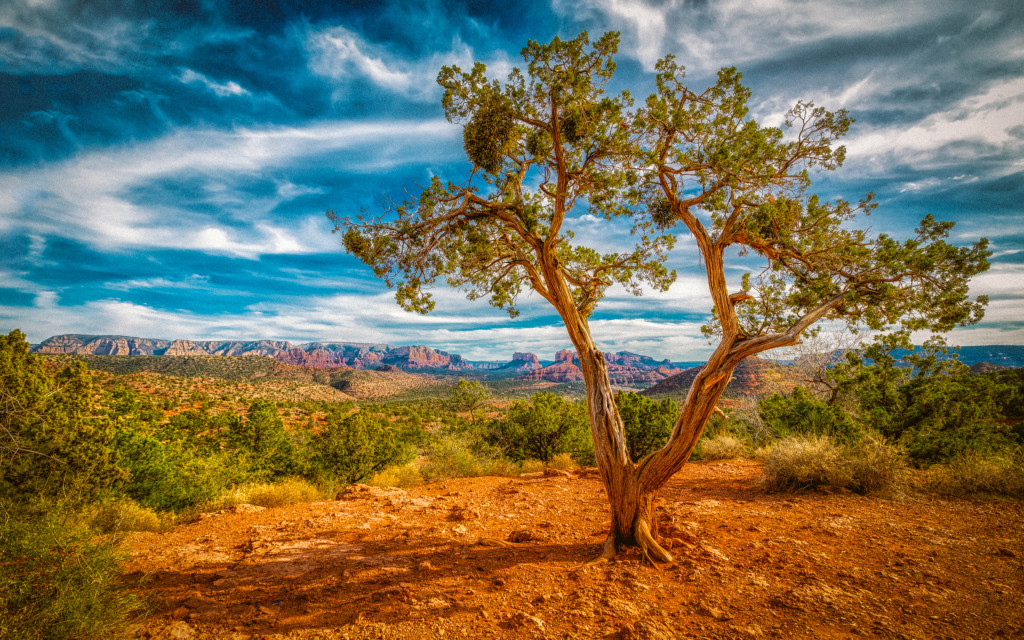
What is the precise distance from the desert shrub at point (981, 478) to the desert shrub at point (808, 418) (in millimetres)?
1580

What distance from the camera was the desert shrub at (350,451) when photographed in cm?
1183

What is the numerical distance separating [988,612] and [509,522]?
17.3ft

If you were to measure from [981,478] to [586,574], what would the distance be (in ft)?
27.5

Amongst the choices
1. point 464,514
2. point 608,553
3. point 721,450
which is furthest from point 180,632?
point 721,450

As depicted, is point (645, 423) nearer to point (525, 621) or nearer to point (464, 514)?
point (464, 514)

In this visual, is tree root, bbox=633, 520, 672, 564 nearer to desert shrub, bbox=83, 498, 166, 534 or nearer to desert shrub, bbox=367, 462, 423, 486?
desert shrub, bbox=83, 498, 166, 534

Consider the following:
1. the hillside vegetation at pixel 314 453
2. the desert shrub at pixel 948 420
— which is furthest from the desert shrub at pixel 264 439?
the desert shrub at pixel 948 420

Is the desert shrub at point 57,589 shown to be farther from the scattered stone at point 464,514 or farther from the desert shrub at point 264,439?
the desert shrub at point 264,439

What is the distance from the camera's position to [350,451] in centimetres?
1195

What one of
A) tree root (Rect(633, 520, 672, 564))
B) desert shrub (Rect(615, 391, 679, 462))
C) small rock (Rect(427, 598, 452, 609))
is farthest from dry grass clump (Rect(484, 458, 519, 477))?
small rock (Rect(427, 598, 452, 609))

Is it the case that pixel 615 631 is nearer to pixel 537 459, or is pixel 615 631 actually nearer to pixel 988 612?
pixel 988 612

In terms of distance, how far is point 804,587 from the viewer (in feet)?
12.2

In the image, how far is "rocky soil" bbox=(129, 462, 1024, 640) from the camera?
3.23 m

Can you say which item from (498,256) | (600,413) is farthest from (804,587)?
(498,256)
